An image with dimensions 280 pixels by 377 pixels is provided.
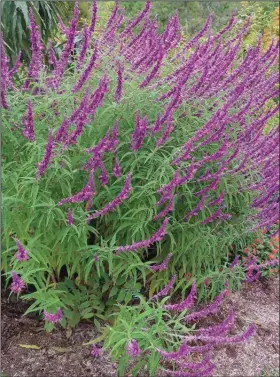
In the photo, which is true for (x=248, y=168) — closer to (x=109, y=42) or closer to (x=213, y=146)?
(x=213, y=146)

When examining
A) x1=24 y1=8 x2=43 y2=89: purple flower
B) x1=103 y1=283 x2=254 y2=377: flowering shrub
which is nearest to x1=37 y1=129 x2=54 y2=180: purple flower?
x1=24 y1=8 x2=43 y2=89: purple flower

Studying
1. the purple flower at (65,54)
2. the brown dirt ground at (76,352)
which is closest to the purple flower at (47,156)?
the purple flower at (65,54)

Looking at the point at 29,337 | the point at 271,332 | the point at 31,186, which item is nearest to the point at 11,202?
the point at 31,186

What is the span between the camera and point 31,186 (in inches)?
108

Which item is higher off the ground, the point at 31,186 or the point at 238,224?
the point at 238,224

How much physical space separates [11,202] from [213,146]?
54.2 inches

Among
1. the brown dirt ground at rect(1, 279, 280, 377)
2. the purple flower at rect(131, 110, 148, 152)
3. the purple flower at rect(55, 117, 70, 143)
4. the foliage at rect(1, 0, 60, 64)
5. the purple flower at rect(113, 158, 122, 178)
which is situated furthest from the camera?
the foliage at rect(1, 0, 60, 64)

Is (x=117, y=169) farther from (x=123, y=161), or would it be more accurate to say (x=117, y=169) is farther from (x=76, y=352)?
(x=76, y=352)

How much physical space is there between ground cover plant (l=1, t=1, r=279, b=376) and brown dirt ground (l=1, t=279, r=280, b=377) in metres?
0.18

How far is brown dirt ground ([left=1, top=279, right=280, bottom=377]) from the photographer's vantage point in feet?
10.6

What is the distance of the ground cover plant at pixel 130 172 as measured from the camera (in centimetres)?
267

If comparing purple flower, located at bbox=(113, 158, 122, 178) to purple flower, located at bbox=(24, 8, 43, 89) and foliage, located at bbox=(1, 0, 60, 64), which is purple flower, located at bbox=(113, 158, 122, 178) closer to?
purple flower, located at bbox=(24, 8, 43, 89)

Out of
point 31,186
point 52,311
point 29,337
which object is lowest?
point 29,337

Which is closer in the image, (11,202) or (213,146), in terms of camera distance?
(11,202)
